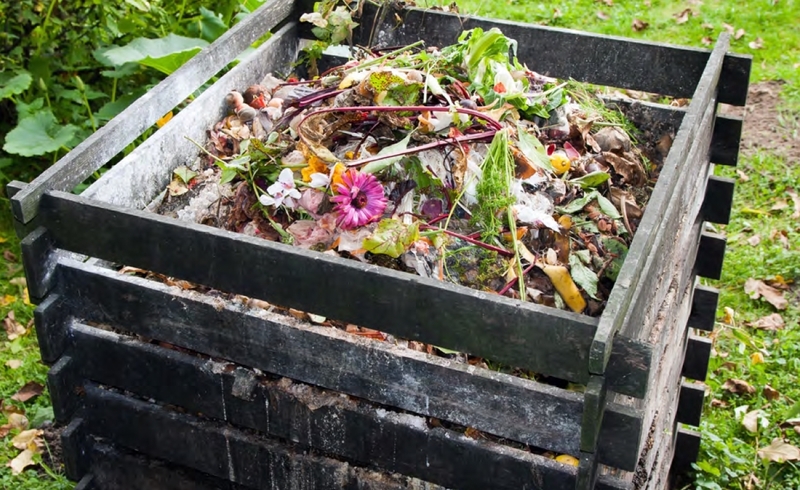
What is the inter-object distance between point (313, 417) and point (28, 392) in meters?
2.00

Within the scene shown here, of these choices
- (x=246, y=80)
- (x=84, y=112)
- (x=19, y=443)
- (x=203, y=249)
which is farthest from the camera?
(x=84, y=112)

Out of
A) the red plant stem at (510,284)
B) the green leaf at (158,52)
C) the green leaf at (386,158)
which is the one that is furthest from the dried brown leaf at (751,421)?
the green leaf at (158,52)

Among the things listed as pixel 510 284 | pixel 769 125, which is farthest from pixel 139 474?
pixel 769 125

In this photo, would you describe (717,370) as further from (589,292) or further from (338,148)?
(338,148)

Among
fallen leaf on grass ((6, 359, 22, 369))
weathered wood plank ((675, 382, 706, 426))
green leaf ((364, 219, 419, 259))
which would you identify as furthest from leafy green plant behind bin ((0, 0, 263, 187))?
weathered wood plank ((675, 382, 706, 426))

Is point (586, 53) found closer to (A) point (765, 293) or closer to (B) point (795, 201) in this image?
(A) point (765, 293)

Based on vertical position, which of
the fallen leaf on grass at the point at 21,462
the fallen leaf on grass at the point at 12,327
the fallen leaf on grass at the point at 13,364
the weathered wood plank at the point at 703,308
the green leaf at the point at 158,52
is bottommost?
the fallen leaf on grass at the point at 21,462

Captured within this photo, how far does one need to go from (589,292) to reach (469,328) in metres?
0.58

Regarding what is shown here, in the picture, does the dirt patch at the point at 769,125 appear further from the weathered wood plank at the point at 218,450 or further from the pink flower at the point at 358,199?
the weathered wood plank at the point at 218,450

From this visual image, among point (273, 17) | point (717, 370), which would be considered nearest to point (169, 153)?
point (273, 17)

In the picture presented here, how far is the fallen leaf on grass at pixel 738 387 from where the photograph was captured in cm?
415

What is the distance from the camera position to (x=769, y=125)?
18.8 ft

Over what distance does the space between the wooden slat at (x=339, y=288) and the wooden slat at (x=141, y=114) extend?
59 mm

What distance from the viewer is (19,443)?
370cm
